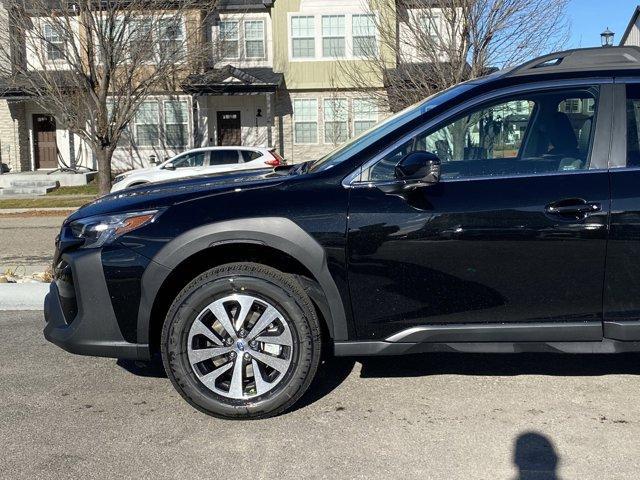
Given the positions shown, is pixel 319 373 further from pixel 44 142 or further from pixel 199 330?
pixel 44 142

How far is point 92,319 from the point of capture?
394cm

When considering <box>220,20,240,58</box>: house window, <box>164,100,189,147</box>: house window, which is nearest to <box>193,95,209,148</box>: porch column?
<box>164,100,189,147</box>: house window

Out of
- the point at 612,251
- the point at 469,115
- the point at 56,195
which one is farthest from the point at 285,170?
the point at 56,195

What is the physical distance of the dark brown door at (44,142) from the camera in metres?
26.4

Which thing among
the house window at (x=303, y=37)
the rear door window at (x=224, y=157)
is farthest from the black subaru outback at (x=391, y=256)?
the house window at (x=303, y=37)

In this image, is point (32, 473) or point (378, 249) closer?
point (32, 473)

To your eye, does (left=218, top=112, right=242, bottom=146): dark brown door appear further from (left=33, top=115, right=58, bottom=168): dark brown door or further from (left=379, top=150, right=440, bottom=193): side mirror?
(left=379, top=150, right=440, bottom=193): side mirror

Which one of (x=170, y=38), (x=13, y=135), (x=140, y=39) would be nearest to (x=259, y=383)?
(x=140, y=39)

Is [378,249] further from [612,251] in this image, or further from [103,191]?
[103,191]

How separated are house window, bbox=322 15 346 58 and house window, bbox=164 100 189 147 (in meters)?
5.61

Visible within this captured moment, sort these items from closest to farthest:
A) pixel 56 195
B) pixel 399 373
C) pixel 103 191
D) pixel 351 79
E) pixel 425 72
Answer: pixel 399 373 → pixel 425 72 → pixel 103 191 → pixel 56 195 → pixel 351 79

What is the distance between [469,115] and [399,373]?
181cm

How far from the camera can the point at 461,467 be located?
11.2 ft

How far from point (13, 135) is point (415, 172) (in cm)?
2554
